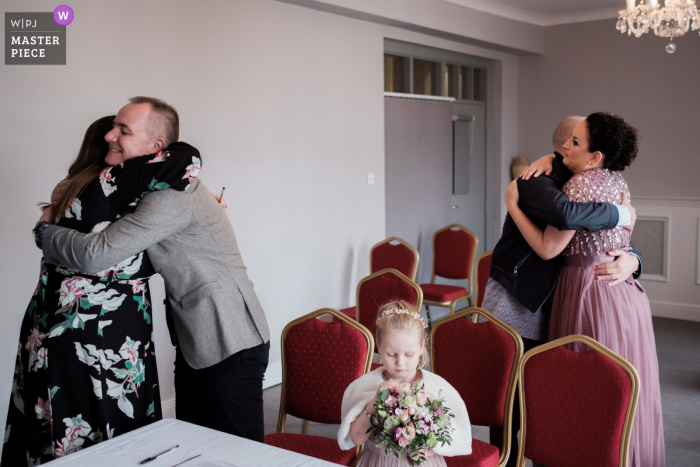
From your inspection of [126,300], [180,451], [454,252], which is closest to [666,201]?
[454,252]

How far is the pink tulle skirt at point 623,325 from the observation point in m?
2.42

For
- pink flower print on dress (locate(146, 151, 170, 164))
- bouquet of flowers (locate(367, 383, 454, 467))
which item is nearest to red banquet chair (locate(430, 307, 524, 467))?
bouquet of flowers (locate(367, 383, 454, 467))

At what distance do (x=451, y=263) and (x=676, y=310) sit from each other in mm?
2545

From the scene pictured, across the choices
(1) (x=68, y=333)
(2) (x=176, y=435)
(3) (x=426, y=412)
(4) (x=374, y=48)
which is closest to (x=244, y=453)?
(2) (x=176, y=435)

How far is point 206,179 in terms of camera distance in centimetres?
383

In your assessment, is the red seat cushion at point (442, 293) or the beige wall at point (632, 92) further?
the beige wall at point (632, 92)

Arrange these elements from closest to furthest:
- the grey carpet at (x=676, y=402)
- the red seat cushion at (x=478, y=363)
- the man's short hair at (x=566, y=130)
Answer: the red seat cushion at (x=478, y=363) → the man's short hair at (x=566, y=130) → the grey carpet at (x=676, y=402)

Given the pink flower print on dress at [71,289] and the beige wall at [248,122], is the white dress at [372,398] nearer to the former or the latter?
the pink flower print on dress at [71,289]

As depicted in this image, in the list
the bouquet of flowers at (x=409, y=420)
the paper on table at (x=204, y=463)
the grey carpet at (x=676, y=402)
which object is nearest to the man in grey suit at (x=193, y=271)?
the paper on table at (x=204, y=463)

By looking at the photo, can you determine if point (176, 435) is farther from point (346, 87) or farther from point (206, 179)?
point (346, 87)

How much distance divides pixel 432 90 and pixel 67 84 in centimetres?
363

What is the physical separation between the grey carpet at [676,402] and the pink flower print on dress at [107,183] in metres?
2.04

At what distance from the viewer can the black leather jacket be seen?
2.29 meters

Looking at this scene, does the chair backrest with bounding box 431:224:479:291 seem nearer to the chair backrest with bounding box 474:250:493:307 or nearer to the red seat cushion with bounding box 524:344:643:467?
the chair backrest with bounding box 474:250:493:307
